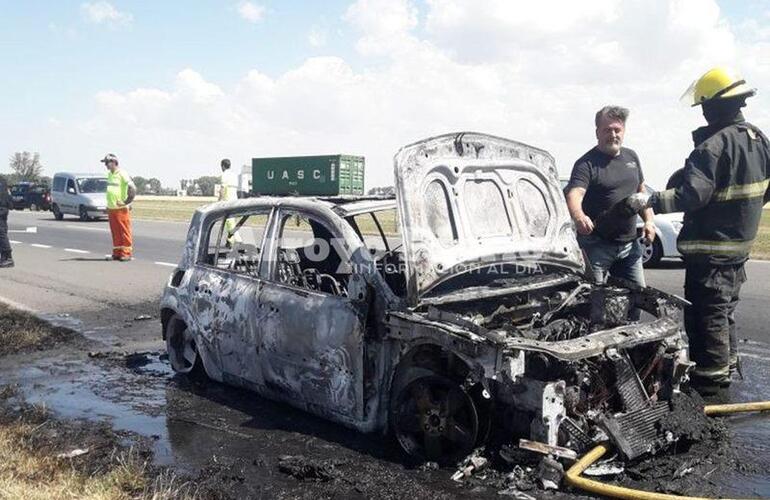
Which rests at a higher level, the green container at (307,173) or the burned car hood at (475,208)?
the green container at (307,173)

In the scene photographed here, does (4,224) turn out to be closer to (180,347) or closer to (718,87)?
(180,347)

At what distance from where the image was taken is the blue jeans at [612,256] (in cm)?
594

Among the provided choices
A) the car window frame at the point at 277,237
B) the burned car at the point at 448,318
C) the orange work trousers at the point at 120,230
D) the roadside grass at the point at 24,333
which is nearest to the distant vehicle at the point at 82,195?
the orange work trousers at the point at 120,230

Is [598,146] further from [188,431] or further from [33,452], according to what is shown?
[33,452]

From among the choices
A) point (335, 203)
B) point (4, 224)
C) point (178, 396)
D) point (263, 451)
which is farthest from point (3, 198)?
point (263, 451)

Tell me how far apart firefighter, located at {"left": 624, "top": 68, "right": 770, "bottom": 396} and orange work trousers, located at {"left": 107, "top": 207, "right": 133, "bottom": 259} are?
11.7m

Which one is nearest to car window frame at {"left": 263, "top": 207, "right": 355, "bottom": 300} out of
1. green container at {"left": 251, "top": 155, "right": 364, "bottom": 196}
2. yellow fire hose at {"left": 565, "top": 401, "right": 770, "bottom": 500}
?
yellow fire hose at {"left": 565, "top": 401, "right": 770, "bottom": 500}

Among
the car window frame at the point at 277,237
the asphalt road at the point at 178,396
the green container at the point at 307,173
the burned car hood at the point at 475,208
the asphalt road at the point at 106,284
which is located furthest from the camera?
the green container at the point at 307,173

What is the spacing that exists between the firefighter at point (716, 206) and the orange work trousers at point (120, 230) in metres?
11.7

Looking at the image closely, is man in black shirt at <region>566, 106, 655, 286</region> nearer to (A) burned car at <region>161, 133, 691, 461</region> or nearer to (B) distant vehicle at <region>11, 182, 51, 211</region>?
(A) burned car at <region>161, 133, 691, 461</region>

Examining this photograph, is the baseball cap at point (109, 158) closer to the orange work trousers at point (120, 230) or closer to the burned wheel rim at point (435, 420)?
the orange work trousers at point (120, 230)

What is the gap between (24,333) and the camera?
316 inches

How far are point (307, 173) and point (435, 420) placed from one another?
2682 centimetres

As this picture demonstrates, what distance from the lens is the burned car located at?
3994mm
